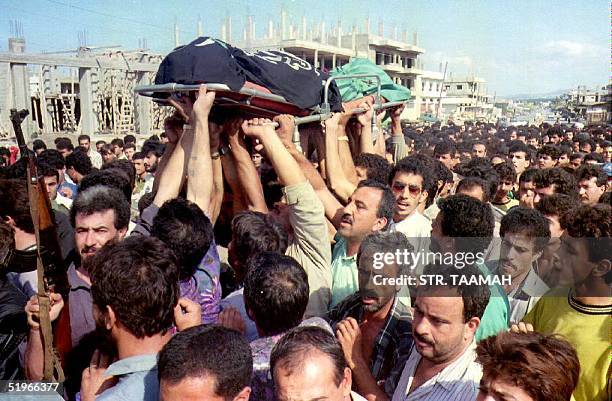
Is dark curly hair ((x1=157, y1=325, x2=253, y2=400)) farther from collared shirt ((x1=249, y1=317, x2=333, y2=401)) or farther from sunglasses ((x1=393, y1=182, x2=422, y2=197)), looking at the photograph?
sunglasses ((x1=393, y1=182, x2=422, y2=197))

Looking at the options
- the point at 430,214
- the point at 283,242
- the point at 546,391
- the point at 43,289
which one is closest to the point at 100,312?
the point at 43,289

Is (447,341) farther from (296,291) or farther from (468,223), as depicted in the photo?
(468,223)

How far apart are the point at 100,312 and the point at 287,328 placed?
695 mm

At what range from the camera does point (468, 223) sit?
3027 mm

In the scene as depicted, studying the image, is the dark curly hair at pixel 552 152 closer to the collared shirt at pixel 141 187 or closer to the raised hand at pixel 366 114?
the raised hand at pixel 366 114

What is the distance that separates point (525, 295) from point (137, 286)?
6.39 ft

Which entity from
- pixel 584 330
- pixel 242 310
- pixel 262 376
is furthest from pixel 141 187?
pixel 584 330

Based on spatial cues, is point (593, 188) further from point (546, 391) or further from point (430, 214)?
point (546, 391)

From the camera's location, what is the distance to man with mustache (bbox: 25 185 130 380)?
92.1 inches

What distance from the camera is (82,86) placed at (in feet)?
51.1

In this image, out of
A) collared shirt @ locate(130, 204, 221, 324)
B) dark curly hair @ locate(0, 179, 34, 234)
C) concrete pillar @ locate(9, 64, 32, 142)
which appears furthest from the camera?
concrete pillar @ locate(9, 64, 32, 142)

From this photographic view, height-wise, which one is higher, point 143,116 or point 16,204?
point 143,116

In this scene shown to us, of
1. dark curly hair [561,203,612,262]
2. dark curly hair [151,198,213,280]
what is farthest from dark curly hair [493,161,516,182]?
dark curly hair [151,198,213,280]

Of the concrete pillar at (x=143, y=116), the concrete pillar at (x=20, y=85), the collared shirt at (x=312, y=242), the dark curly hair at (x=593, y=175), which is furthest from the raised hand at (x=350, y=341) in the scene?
the concrete pillar at (x=143, y=116)
